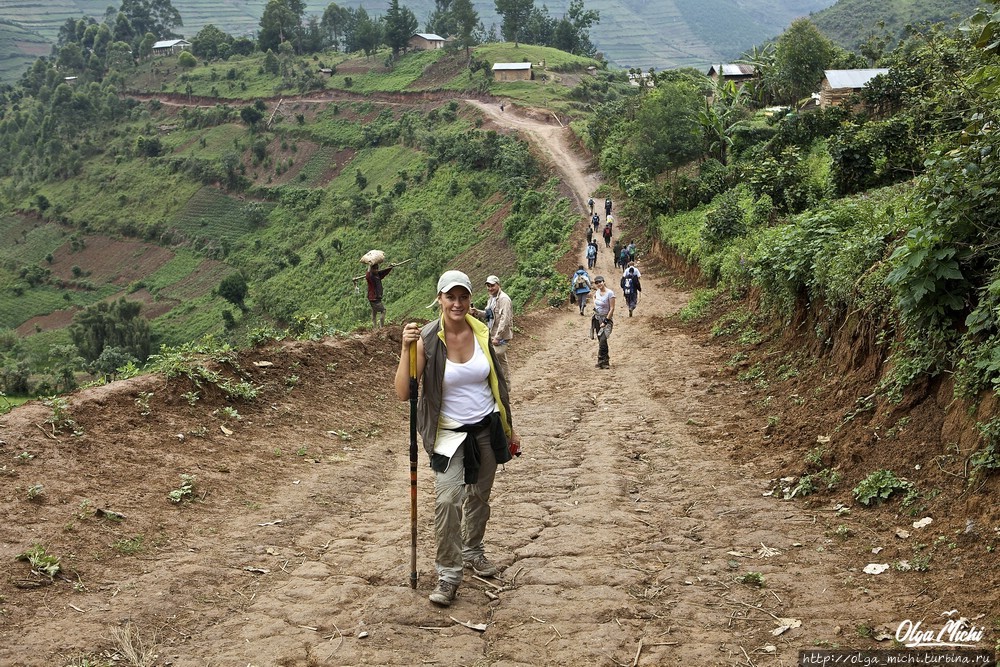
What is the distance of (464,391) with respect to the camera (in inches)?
200

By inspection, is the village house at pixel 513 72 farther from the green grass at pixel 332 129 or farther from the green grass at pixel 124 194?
the green grass at pixel 124 194

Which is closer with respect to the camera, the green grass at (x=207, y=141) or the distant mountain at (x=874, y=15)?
the green grass at (x=207, y=141)

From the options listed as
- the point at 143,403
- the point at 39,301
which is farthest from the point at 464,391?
the point at 39,301

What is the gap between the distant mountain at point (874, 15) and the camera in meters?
88.6

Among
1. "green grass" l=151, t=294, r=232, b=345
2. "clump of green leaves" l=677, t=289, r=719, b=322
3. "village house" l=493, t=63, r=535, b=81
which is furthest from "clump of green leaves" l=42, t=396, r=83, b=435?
"village house" l=493, t=63, r=535, b=81

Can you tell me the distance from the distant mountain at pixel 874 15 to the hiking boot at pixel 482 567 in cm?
9222

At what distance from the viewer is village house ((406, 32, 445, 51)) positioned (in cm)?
8458

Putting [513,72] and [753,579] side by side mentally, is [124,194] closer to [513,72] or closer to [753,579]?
[513,72]

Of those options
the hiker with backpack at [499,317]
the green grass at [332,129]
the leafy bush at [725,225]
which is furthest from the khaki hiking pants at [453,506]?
the green grass at [332,129]

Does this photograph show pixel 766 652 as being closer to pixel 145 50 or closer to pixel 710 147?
pixel 710 147

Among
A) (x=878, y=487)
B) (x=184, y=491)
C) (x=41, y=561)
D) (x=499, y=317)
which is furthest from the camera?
(x=499, y=317)

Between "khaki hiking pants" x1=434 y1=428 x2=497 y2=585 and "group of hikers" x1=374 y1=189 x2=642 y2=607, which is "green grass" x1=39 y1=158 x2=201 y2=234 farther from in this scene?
"khaki hiking pants" x1=434 y1=428 x2=497 y2=585

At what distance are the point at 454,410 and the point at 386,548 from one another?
4.92 feet

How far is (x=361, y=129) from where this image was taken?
69.2 m
